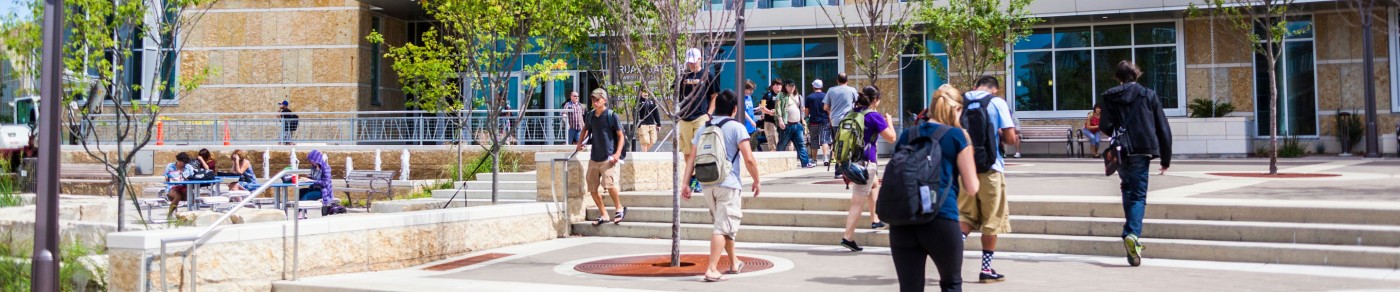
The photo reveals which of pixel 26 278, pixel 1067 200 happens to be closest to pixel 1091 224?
pixel 1067 200

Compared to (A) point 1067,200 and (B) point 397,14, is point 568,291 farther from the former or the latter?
(B) point 397,14

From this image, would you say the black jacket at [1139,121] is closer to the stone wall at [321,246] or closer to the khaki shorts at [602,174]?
the khaki shorts at [602,174]

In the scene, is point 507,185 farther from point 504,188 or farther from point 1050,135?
point 1050,135

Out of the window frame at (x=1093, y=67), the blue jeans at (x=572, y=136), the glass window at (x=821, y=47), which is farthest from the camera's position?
the glass window at (x=821, y=47)

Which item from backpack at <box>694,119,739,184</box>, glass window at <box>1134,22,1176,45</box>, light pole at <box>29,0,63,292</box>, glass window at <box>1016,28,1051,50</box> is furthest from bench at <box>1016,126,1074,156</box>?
light pole at <box>29,0,63,292</box>

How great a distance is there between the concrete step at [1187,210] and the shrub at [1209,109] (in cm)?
1497

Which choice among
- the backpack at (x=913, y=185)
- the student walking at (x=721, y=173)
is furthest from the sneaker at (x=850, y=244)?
the backpack at (x=913, y=185)

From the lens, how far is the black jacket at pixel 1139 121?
8906 mm

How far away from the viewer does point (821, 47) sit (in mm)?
27719

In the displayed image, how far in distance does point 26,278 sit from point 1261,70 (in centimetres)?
2330

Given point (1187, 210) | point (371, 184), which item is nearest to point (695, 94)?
point (1187, 210)

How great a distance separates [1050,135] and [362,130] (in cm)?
1464

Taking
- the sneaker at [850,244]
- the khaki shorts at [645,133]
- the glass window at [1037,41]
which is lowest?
the sneaker at [850,244]

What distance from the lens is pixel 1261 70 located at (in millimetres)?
24953
